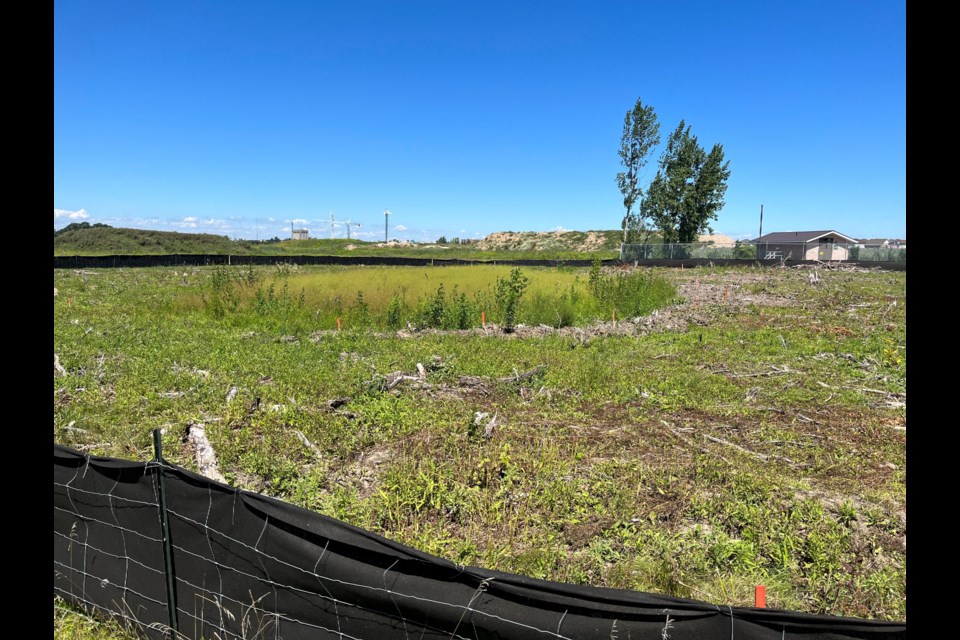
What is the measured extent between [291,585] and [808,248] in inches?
2518

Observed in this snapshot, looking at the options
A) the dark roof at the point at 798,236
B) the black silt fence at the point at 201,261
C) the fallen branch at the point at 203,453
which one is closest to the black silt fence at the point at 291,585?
the fallen branch at the point at 203,453

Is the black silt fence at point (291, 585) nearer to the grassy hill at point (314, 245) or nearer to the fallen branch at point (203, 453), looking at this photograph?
the fallen branch at point (203, 453)

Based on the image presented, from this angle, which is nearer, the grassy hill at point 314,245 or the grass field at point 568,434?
the grass field at point 568,434

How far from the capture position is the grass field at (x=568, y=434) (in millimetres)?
4676

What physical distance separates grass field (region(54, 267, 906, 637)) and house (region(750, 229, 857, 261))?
3483 centimetres

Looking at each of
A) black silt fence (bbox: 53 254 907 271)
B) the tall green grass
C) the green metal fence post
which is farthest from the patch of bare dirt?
black silt fence (bbox: 53 254 907 271)

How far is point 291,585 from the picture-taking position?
3.35 meters

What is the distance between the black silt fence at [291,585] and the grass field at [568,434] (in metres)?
1.57

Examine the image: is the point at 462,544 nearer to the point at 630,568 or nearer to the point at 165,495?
the point at 630,568

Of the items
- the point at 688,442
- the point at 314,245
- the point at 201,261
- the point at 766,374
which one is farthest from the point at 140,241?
the point at 688,442

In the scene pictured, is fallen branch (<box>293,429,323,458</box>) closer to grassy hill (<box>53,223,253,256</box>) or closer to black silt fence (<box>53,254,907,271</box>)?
black silt fence (<box>53,254,907,271</box>)

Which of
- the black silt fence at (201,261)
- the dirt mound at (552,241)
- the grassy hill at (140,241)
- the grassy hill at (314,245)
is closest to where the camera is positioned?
the black silt fence at (201,261)
